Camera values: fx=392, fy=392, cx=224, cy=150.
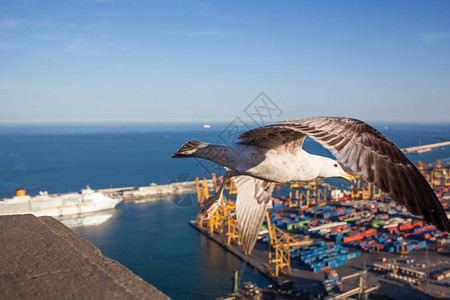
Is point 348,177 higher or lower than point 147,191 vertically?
higher

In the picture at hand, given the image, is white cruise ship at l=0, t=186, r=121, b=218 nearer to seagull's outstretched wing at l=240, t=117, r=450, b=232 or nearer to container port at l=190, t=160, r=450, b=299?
container port at l=190, t=160, r=450, b=299

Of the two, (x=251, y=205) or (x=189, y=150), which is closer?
(x=189, y=150)

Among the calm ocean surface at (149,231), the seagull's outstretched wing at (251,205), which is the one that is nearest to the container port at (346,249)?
the calm ocean surface at (149,231)

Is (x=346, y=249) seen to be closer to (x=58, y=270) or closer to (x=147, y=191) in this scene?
(x=147, y=191)

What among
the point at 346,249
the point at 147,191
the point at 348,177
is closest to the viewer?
the point at 348,177


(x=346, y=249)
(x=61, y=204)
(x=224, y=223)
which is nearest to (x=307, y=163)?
(x=346, y=249)

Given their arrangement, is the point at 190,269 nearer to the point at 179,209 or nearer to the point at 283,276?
the point at 283,276

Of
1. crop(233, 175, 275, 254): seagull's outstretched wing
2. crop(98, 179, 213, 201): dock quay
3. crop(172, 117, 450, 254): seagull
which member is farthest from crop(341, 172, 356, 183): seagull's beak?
crop(98, 179, 213, 201): dock quay
